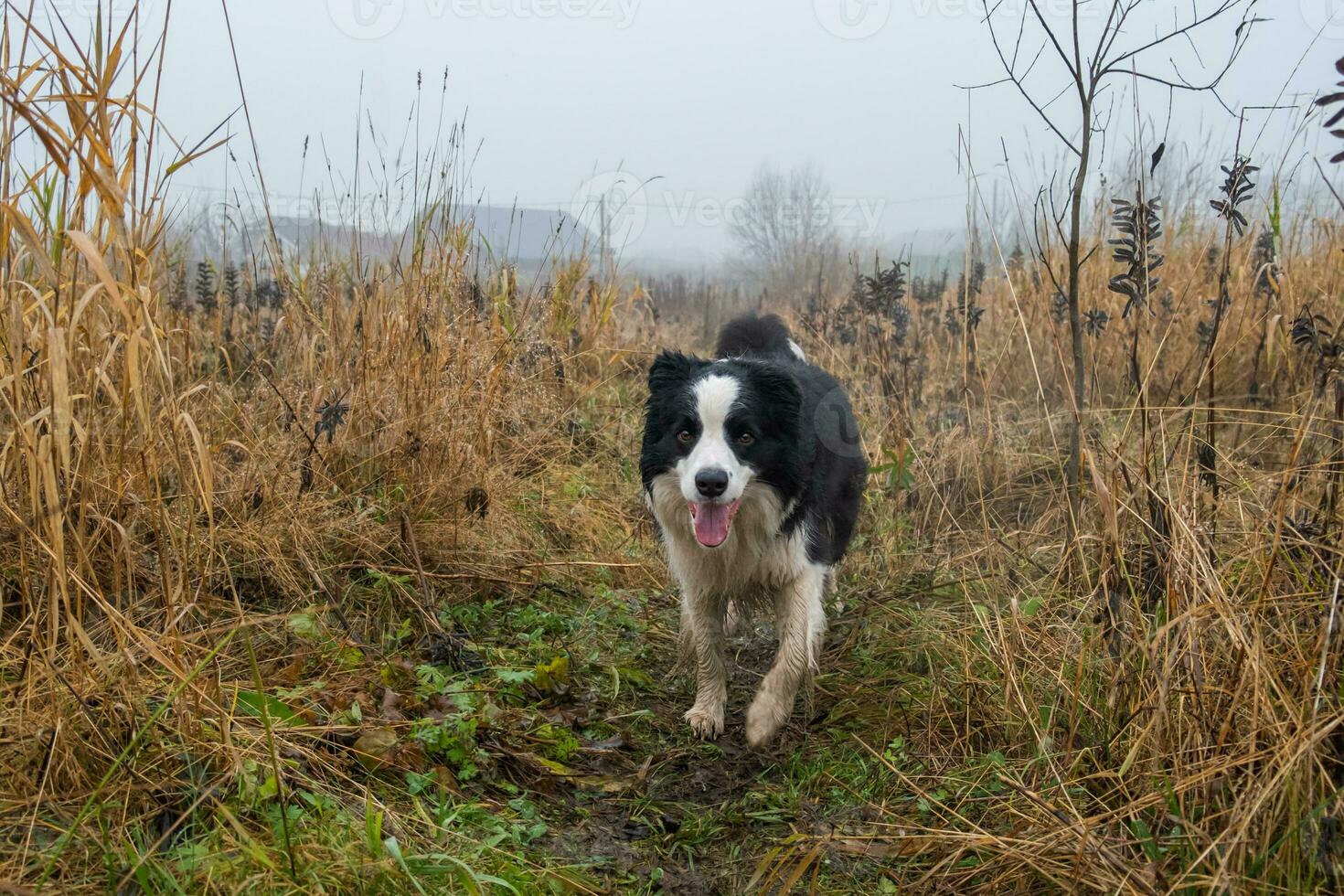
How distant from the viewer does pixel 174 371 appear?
3234 mm

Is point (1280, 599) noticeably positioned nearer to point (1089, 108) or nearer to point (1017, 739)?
point (1017, 739)

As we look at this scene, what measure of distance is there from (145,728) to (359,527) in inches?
65.8

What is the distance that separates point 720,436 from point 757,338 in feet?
4.21

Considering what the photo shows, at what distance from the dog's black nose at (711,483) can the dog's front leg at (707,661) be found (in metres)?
0.56

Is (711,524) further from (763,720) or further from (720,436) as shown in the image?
(763,720)

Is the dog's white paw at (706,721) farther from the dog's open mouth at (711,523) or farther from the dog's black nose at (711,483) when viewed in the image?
the dog's black nose at (711,483)

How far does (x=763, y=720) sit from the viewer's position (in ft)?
9.89

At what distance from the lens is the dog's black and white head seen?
3.00 metres

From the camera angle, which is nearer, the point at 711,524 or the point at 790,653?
the point at 711,524

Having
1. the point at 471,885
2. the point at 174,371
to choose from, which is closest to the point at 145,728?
the point at 471,885

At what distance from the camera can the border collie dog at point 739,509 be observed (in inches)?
120

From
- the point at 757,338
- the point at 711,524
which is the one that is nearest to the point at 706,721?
the point at 711,524

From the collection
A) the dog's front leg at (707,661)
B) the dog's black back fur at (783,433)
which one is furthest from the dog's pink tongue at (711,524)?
the dog's front leg at (707,661)

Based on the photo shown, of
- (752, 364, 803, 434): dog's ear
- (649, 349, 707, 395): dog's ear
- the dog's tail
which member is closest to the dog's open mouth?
(752, 364, 803, 434): dog's ear
